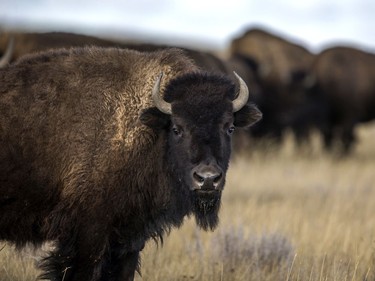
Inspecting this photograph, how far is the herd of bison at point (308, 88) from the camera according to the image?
21.5 metres

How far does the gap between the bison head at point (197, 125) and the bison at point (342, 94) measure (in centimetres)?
1501

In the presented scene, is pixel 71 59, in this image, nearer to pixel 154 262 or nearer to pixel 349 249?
pixel 154 262

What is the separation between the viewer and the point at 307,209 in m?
13.1

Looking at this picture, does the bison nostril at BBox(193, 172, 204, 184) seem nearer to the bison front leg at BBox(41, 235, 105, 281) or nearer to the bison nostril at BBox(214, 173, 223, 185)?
the bison nostril at BBox(214, 173, 223, 185)

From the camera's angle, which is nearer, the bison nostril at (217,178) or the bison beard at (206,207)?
the bison nostril at (217,178)

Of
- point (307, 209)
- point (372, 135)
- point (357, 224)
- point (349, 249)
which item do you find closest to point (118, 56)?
point (349, 249)

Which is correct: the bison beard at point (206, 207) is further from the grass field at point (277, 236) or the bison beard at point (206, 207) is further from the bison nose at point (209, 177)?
the grass field at point (277, 236)

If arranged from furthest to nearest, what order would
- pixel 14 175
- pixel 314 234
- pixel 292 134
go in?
pixel 292 134, pixel 314 234, pixel 14 175

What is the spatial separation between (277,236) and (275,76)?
535 inches

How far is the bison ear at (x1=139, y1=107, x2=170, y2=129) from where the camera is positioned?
22.0 ft

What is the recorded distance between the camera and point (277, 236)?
349 inches

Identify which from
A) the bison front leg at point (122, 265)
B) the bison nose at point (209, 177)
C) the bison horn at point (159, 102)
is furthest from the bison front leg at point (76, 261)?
the bison horn at point (159, 102)

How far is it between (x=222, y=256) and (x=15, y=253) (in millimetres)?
1934

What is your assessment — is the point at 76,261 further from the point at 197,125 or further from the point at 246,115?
the point at 246,115
